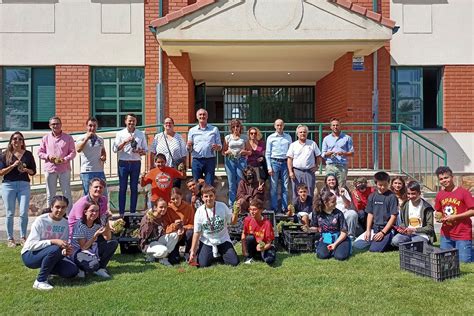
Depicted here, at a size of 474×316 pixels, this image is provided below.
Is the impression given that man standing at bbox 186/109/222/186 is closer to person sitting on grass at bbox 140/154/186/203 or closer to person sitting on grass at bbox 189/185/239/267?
person sitting on grass at bbox 140/154/186/203

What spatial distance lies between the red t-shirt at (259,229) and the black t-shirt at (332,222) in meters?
0.81

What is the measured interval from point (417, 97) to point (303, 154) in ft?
18.4

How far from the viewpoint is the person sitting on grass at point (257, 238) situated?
229 inches

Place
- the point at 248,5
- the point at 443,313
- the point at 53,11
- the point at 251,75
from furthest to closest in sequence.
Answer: the point at 251,75 < the point at 53,11 < the point at 248,5 < the point at 443,313

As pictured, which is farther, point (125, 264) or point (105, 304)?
point (125, 264)

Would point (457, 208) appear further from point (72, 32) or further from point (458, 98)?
point (72, 32)

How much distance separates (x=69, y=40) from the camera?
11.2m

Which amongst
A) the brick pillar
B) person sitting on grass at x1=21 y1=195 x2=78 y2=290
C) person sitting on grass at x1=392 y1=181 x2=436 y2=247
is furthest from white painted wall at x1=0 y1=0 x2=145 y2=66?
person sitting on grass at x1=392 y1=181 x2=436 y2=247

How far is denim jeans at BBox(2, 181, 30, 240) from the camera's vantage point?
6.79 meters

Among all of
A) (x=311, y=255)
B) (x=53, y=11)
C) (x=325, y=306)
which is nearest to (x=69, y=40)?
(x=53, y=11)

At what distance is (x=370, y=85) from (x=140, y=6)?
19.7ft

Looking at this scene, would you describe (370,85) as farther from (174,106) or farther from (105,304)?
(105,304)

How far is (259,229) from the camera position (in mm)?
5941

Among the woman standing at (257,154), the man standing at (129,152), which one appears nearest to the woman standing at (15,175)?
the man standing at (129,152)
